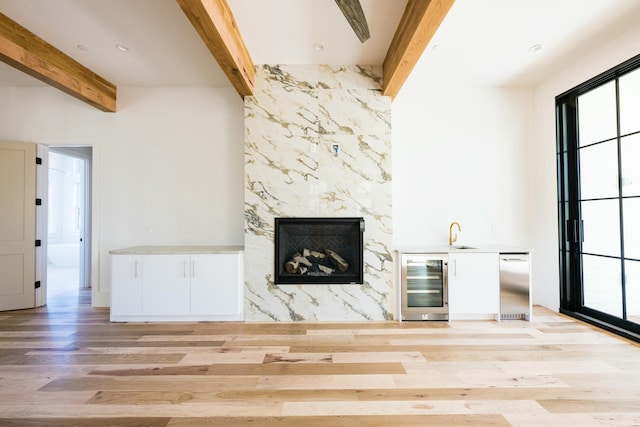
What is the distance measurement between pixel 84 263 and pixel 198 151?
327 centimetres

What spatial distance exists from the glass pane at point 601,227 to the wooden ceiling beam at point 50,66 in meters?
5.90

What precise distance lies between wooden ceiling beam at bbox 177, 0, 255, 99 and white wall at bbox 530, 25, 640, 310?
367 centimetres

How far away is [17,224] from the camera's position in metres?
3.71

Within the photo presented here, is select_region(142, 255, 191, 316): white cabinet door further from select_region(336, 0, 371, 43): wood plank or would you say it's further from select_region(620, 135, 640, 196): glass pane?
select_region(620, 135, 640, 196): glass pane

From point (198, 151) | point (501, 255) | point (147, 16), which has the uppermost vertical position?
point (147, 16)

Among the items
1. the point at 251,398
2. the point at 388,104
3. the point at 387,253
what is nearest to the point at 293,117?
the point at 388,104

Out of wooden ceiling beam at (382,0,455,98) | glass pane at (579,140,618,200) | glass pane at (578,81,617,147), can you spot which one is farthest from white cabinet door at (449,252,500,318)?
wooden ceiling beam at (382,0,455,98)

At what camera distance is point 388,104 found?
10.9 ft

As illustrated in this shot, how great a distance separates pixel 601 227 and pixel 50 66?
236 inches

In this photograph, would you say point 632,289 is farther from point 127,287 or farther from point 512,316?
point 127,287

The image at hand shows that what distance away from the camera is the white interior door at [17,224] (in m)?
3.65

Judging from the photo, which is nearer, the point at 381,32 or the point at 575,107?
the point at 381,32

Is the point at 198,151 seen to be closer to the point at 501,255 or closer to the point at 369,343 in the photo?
the point at 369,343

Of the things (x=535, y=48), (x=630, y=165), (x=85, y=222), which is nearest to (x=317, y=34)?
(x=535, y=48)
